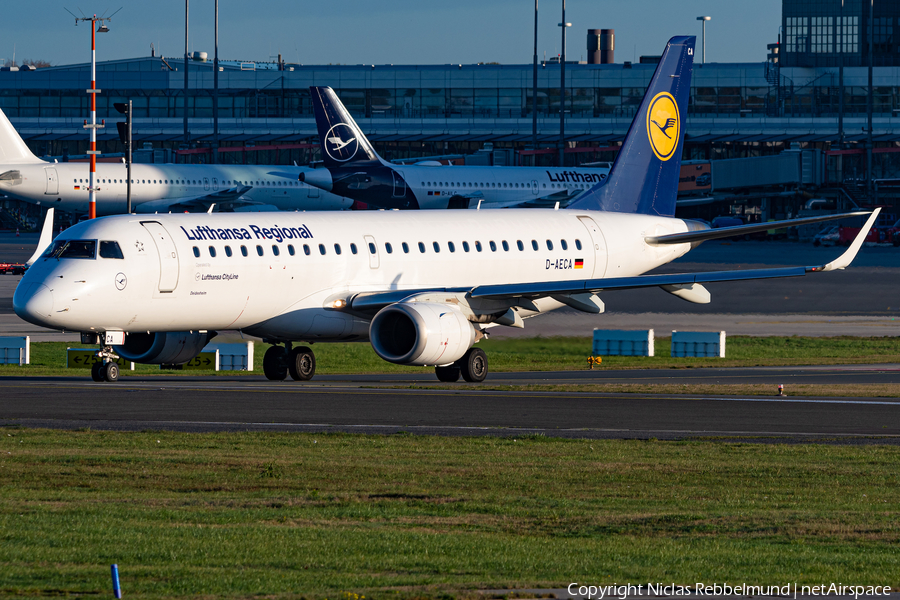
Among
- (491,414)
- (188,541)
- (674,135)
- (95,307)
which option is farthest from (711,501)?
(674,135)

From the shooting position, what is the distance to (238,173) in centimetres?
9750

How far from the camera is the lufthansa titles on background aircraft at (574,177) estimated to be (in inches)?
3856

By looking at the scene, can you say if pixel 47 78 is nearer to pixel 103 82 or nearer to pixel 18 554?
pixel 103 82

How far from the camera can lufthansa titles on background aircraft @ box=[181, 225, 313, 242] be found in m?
31.9

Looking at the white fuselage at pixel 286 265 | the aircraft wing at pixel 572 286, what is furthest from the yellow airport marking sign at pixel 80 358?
the aircraft wing at pixel 572 286

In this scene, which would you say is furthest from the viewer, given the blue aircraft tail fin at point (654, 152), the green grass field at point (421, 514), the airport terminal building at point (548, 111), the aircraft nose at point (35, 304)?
the airport terminal building at point (548, 111)

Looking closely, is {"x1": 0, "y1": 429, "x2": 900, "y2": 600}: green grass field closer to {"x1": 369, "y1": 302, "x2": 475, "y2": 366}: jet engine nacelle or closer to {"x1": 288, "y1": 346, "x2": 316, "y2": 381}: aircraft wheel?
{"x1": 369, "y1": 302, "x2": 475, "y2": 366}: jet engine nacelle

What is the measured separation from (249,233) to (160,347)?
352 centimetres

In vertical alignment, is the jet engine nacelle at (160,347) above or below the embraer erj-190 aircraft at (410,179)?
below

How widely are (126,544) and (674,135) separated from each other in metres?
33.5

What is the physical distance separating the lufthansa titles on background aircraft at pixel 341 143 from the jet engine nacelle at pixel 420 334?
166 ft

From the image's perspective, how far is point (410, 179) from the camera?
91.9 metres

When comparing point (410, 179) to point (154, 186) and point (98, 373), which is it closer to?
point (154, 186)

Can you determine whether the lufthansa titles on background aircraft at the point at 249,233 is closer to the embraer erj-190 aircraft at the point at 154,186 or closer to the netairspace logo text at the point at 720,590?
the netairspace logo text at the point at 720,590
